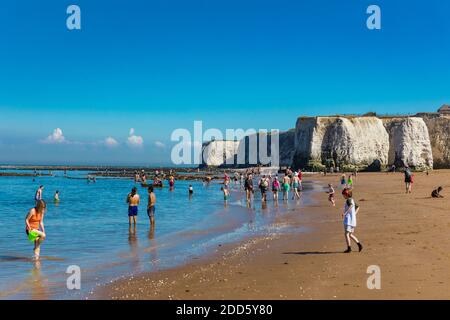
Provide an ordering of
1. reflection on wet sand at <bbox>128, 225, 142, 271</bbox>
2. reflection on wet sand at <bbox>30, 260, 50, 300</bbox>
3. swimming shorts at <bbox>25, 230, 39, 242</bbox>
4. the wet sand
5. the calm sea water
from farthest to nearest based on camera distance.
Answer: swimming shorts at <bbox>25, 230, 39, 242</bbox> < reflection on wet sand at <bbox>128, 225, 142, 271</bbox> < the calm sea water < reflection on wet sand at <bbox>30, 260, 50, 300</bbox> < the wet sand

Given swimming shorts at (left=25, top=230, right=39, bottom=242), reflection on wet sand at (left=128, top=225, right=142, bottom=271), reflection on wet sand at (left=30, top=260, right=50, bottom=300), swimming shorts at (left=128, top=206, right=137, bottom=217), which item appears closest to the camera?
reflection on wet sand at (left=30, top=260, right=50, bottom=300)

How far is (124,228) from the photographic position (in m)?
17.2

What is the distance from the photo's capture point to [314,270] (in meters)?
8.65

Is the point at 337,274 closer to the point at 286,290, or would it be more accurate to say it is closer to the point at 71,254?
the point at 286,290

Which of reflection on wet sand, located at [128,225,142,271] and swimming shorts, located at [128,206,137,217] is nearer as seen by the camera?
reflection on wet sand, located at [128,225,142,271]

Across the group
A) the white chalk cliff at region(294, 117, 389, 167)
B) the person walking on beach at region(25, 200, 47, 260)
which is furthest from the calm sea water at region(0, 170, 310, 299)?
the white chalk cliff at region(294, 117, 389, 167)

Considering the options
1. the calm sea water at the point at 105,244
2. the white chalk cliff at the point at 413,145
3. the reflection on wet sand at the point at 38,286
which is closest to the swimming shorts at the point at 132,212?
the calm sea water at the point at 105,244

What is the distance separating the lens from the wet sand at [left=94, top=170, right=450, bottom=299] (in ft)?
23.2

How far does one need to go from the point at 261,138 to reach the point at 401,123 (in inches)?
3156

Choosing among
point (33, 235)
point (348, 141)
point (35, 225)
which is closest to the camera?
point (33, 235)

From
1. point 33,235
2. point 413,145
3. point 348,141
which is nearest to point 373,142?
point 348,141

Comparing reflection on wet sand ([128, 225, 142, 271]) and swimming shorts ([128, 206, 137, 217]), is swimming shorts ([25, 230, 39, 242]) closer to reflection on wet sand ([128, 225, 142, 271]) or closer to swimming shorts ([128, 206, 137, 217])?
reflection on wet sand ([128, 225, 142, 271])

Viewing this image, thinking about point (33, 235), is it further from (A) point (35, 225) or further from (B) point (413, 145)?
(B) point (413, 145)

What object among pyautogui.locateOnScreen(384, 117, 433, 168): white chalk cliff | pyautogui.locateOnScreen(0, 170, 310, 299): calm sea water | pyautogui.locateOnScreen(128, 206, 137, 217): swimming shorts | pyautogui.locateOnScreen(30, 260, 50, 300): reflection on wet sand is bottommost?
pyautogui.locateOnScreen(0, 170, 310, 299): calm sea water
